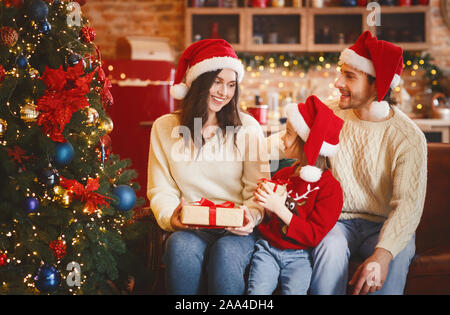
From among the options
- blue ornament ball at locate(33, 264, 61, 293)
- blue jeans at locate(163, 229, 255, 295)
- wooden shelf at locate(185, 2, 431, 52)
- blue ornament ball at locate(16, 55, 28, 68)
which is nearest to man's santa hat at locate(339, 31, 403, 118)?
blue jeans at locate(163, 229, 255, 295)

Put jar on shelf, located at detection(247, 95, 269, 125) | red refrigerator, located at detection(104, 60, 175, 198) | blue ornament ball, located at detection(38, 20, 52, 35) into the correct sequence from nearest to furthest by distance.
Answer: blue ornament ball, located at detection(38, 20, 52, 35), jar on shelf, located at detection(247, 95, 269, 125), red refrigerator, located at detection(104, 60, 175, 198)

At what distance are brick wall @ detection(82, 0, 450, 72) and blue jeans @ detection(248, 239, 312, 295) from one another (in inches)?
147

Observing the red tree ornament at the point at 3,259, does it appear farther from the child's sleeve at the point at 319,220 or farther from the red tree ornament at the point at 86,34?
the child's sleeve at the point at 319,220

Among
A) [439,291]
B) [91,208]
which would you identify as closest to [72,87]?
[91,208]

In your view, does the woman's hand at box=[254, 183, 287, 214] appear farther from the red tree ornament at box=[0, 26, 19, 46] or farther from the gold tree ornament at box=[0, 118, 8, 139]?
the red tree ornament at box=[0, 26, 19, 46]

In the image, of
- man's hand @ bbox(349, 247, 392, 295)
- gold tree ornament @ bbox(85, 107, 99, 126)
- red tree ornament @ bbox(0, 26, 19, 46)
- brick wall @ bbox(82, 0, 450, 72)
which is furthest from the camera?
brick wall @ bbox(82, 0, 450, 72)

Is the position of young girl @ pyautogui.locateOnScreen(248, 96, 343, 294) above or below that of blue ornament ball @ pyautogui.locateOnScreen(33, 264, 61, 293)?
above

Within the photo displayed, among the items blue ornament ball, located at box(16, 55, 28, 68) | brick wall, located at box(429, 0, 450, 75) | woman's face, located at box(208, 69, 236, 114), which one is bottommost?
woman's face, located at box(208, 69, 236, 114)

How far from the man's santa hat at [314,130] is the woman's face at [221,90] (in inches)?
12.5

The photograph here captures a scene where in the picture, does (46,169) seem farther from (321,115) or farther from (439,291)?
(439,291)

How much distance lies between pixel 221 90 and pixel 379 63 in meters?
0.68

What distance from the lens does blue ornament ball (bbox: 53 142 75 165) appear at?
1772mm

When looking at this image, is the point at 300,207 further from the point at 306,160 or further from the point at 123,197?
the point at 123,197

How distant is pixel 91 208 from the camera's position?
72.4 inches
